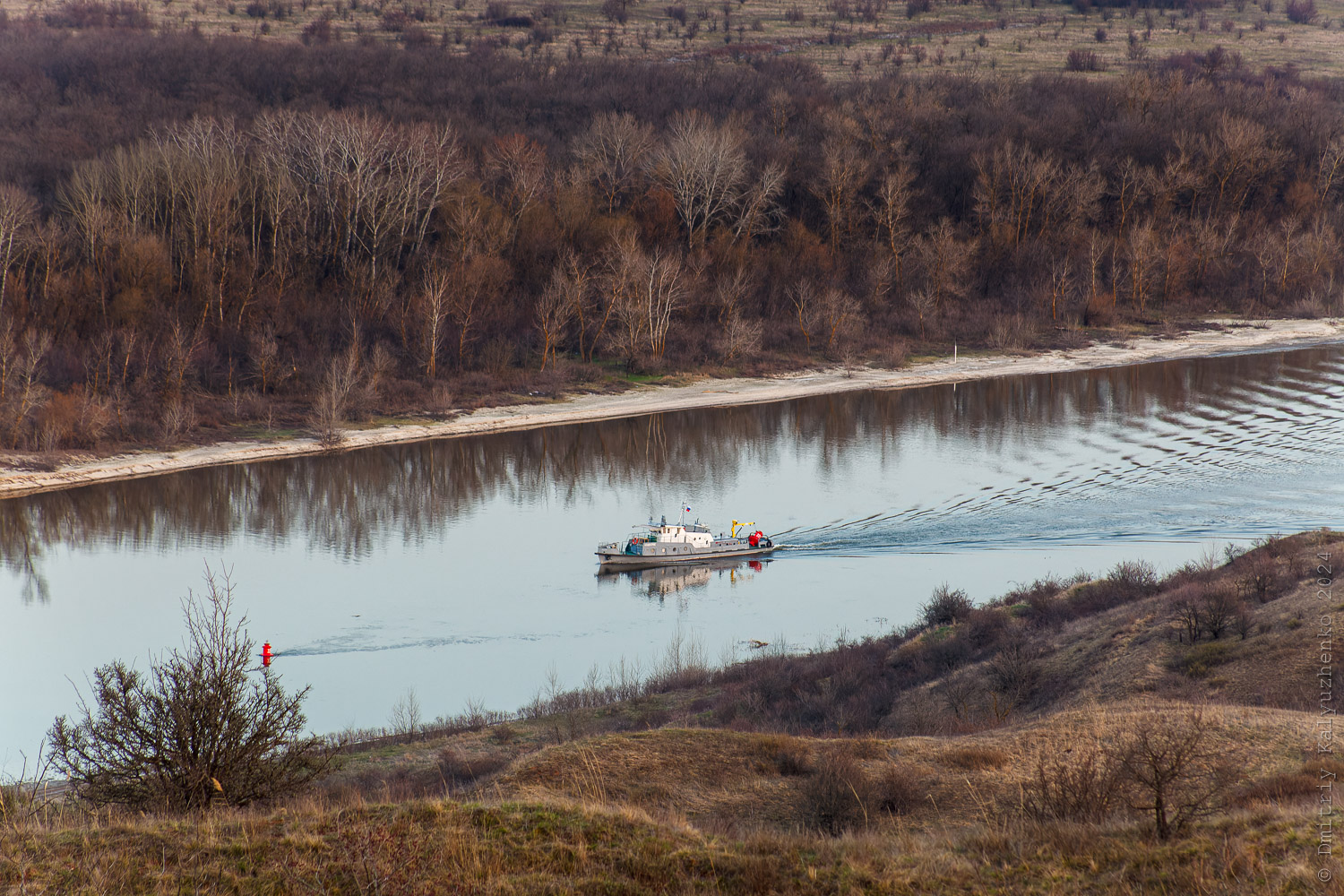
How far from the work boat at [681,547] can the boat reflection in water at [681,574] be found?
0.19 m

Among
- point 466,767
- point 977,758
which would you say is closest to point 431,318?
point 466,767

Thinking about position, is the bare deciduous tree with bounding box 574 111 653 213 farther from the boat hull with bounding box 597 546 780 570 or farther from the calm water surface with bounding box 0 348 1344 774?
the boat hull with bounding box 597 546 780 570

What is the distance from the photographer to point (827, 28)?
12256 centimetres

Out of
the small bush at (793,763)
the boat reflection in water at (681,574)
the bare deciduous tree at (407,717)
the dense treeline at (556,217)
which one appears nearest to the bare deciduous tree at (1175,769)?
the small bush at (793,763)

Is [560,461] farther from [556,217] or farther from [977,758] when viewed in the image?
[977,758]

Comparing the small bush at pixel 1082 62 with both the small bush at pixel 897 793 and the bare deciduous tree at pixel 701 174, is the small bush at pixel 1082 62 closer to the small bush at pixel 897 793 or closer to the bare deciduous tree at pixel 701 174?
the bare deciduous tree at pixel 701 174

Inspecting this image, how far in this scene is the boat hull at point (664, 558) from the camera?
32156 millimetres

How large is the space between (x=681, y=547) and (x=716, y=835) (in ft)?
78.3

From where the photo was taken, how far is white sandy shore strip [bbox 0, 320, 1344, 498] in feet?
140

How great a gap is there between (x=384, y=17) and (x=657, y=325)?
7237cm

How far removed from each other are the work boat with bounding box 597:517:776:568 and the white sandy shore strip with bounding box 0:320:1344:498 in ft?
64.1

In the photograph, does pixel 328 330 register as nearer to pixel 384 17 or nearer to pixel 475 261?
pixel 475 261

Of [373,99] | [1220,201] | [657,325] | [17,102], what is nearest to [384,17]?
[373,99]

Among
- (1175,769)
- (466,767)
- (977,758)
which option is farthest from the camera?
(466,767)
